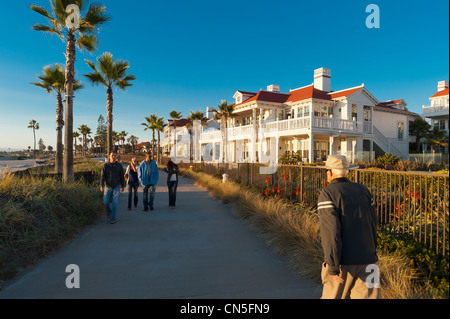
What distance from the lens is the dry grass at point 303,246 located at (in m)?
3.03

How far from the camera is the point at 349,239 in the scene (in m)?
2.47

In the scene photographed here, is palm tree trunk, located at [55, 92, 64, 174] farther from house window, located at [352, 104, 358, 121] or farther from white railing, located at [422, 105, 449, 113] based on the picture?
white railing, located at [422, 105, 449, 113]

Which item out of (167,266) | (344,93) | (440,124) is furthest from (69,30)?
(440,124)

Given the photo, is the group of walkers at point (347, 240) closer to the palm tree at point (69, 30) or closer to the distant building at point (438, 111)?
the palm tree at point (69, 30)

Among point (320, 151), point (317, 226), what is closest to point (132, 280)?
point (317, 226)

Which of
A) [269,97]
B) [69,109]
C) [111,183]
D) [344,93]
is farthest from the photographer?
[269,97]

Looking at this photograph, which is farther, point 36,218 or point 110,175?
point 110,175

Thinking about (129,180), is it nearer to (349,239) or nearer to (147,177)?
(147,177)

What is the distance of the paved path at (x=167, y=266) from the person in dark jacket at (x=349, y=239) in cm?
92

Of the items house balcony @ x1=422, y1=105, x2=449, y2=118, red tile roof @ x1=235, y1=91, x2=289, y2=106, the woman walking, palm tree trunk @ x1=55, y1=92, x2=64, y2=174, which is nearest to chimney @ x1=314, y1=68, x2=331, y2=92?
red tile roof @ x1=235, y1=91, x2=289, y2=106

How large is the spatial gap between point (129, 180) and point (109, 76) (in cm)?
1416

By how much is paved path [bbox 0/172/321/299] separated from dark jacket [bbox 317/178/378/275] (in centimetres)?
115

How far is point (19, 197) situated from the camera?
5.84 meters

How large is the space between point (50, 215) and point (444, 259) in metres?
6.82
